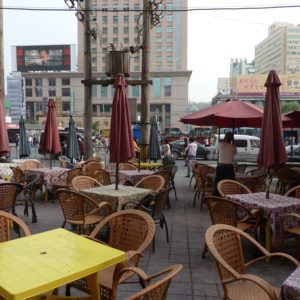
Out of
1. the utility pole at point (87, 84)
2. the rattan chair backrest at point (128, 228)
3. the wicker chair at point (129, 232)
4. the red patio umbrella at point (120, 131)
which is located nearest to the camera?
the wicker chair at point (129, 232)

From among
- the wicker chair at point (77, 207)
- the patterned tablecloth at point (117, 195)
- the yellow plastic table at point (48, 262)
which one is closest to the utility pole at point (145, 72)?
the patterned tablecloth at point (117, 195)

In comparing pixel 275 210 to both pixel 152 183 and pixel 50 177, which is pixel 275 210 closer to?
pixel 152 183

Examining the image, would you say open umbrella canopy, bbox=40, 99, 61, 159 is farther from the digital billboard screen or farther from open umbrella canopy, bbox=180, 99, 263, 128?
the digital billboard screen

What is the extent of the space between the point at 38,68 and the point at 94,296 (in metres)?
96.4

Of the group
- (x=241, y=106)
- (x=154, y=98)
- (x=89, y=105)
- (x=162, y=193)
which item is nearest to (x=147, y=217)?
(x=162, y=193)

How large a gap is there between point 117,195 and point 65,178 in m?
3.79

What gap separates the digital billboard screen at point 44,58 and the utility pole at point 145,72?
78.7 meters

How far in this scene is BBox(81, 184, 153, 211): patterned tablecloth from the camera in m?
5.74

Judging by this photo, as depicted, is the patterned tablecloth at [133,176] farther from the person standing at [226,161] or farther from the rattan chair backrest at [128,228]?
the rattan chair backrest at [128,228]

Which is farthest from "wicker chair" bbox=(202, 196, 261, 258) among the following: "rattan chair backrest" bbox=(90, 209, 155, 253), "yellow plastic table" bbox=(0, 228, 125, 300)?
"yellow plastic table" bbox=(0, 228, 125, 300)

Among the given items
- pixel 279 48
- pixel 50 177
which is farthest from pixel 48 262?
pixel 279 48

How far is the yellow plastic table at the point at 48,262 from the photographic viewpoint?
2287 mm

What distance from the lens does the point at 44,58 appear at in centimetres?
9075

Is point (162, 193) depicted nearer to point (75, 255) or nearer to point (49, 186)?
point (75, 255)
